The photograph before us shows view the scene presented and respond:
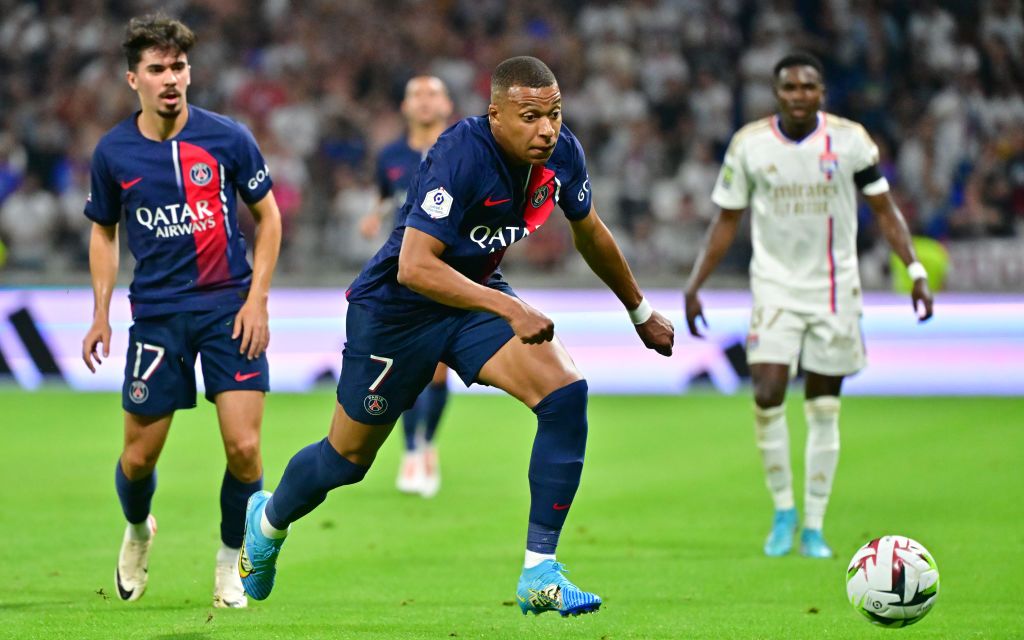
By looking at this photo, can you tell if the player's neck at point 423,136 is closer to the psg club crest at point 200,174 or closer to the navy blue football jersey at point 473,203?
the psg club crest at point 200,174

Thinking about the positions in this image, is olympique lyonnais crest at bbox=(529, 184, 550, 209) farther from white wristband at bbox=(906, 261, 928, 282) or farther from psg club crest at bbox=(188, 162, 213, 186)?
white wristband at bbox=(906, 261, 928, 282)

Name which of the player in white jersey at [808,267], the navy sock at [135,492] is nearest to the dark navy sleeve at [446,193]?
the navy sock at [135,492]

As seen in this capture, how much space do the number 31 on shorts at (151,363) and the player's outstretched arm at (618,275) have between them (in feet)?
6.48

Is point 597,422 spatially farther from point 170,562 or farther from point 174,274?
point 174,274

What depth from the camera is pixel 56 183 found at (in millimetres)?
18766

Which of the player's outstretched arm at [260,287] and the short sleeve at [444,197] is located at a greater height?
the short sleeve at [444,197]

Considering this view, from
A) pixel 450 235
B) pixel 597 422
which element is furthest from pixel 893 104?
pixel 450 235

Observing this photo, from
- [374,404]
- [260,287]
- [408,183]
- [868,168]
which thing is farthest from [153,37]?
[408,183]

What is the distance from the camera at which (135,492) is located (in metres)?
6.71

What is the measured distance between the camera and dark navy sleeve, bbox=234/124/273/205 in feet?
21.9

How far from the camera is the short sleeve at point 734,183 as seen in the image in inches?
329

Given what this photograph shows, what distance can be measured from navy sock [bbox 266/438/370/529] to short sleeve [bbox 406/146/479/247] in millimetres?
1077

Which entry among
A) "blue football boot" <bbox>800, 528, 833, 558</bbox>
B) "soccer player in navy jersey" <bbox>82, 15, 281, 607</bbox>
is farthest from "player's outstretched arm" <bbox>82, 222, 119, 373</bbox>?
"blue football boot" <bbox>800, 528, 833, 558</bbox>

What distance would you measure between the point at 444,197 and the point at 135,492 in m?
2.38
